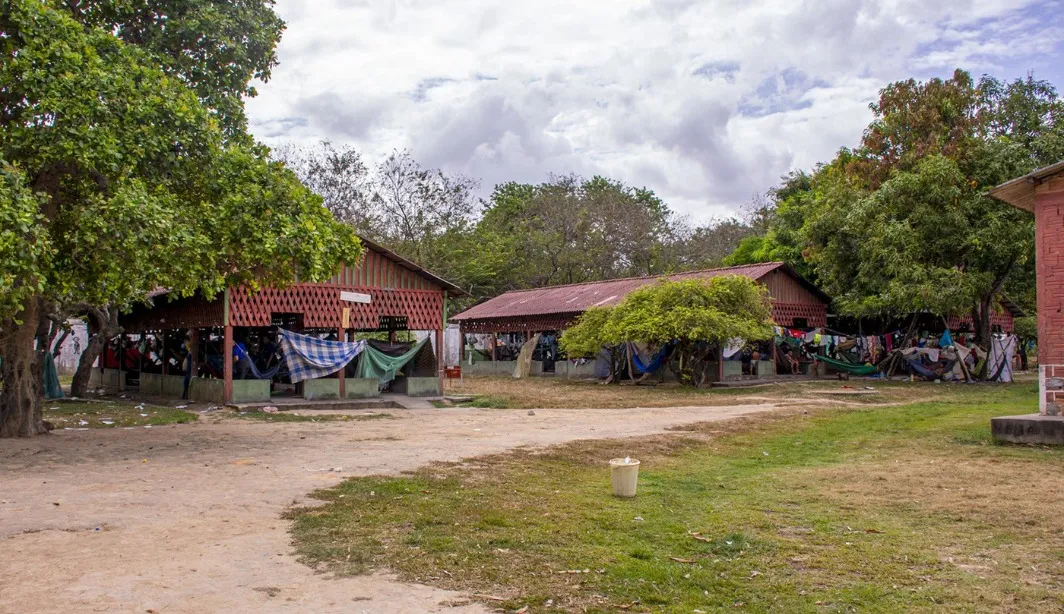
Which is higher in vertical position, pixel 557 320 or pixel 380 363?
pixel 557 320

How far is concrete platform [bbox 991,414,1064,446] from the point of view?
11491 millimetres

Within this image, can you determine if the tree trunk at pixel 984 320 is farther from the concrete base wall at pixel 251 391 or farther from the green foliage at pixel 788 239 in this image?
the concrete base wall at pixel 251 391

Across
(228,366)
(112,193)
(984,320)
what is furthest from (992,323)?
(112,193)

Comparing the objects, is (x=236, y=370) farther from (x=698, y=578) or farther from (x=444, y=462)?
(x=698, y=578)

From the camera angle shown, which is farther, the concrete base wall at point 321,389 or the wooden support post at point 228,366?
the concrete base wall at point 321,389

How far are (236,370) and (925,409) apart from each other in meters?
14.0

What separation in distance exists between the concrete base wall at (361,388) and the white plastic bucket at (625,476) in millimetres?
12538

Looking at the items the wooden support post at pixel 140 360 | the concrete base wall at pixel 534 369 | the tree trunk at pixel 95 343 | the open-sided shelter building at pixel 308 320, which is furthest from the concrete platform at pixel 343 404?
the concrete base wall at pixel 534 369

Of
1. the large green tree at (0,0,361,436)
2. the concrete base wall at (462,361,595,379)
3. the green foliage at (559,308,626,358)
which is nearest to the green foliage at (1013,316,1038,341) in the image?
the concrete base wall at (462,361,595,379)

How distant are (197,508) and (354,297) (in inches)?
497

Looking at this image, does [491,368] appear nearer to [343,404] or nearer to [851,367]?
[851,367]

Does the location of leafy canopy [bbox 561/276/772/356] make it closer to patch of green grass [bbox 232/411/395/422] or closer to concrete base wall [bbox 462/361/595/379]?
concrete base wall [bbox 462/361/595/379]

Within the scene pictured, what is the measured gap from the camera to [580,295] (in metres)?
32.1

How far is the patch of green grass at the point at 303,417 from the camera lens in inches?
637
